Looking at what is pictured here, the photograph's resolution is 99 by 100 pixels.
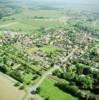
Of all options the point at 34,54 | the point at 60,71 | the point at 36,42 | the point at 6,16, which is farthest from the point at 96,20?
the point at 60,71

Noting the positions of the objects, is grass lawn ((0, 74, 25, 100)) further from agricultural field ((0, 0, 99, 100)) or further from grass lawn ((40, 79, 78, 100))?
grass lawn ((40, 79, 78, 100))

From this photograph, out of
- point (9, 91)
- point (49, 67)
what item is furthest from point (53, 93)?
point (49, 67)

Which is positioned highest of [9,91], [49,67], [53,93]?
[49,67]

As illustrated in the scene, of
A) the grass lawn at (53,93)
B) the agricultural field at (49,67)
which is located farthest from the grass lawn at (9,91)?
the grass lawn at (53,93)

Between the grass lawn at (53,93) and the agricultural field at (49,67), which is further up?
the agricultural field at (49,67)

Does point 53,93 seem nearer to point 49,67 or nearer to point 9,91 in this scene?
point 9,91

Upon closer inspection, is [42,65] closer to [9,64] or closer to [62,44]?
[9,64]

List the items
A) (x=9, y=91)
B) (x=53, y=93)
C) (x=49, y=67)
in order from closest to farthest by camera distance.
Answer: (x=53, y=93) → (x=9, y=91) → (x=49, y=67)

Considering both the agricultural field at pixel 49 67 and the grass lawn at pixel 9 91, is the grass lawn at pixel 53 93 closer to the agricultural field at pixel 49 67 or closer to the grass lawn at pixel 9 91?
the agricultural field at pixel 49 67
